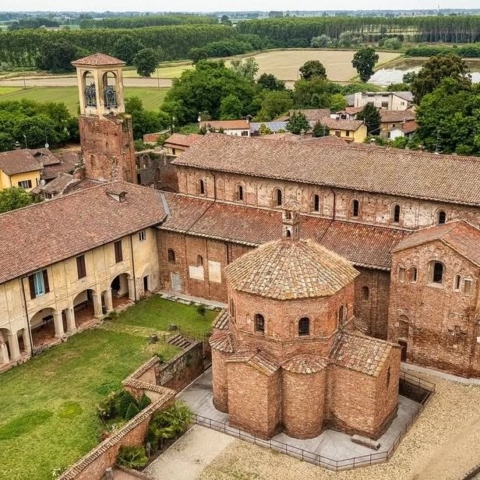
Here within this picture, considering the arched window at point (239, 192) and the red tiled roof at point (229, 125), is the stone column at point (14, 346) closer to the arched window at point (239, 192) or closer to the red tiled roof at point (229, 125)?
the arched window at point (239, 192)

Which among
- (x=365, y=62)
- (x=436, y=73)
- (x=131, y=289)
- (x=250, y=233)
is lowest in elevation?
(x=131, y=289)

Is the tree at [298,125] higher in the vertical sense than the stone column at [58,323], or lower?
higher

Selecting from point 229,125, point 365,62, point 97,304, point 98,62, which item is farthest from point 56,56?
point 97,304

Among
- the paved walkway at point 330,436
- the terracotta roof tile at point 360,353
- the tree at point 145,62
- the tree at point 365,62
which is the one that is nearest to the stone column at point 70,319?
the paved walkway at point 330,436

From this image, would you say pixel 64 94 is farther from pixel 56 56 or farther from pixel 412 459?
pixel 412 459

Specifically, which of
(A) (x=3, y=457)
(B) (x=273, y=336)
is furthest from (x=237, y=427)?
(A) (x=3, y=457)

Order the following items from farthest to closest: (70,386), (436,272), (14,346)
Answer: (14,346) → (70,386) → (436,272)

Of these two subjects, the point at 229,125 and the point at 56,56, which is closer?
the point at 229,125

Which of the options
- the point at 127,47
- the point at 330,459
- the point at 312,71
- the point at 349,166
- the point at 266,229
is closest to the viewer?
the point at 330,459
